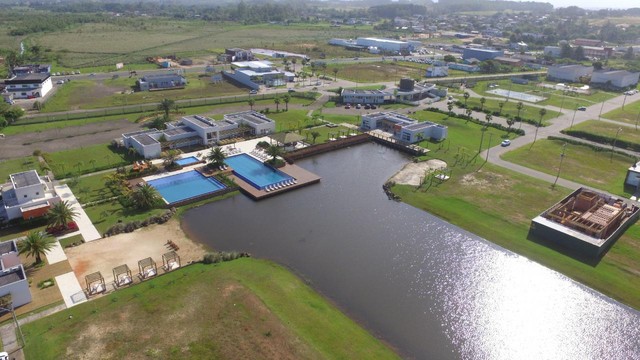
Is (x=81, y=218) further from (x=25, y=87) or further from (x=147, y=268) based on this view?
(x=25, y=87)

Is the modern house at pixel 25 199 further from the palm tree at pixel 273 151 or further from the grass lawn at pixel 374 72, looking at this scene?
the grass lawn at pixel 374 72

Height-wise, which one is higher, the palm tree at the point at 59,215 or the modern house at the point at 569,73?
the modern house at the point at 569,73

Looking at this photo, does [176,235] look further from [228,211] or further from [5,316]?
[5,316]

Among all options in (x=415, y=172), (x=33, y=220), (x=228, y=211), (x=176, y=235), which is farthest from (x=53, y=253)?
(x=415, y=172)

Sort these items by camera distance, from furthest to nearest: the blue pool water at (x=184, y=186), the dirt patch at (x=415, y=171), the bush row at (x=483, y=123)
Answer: the bush row at (x=483, y=123), the dirt patch at (x=415, y=171), the blue pool water at (x=184, y=186)

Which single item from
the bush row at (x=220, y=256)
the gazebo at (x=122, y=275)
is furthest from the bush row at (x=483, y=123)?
A: the gazebo at (x=122, y=275)

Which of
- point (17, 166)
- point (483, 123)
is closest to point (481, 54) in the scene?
point (483, 123)
